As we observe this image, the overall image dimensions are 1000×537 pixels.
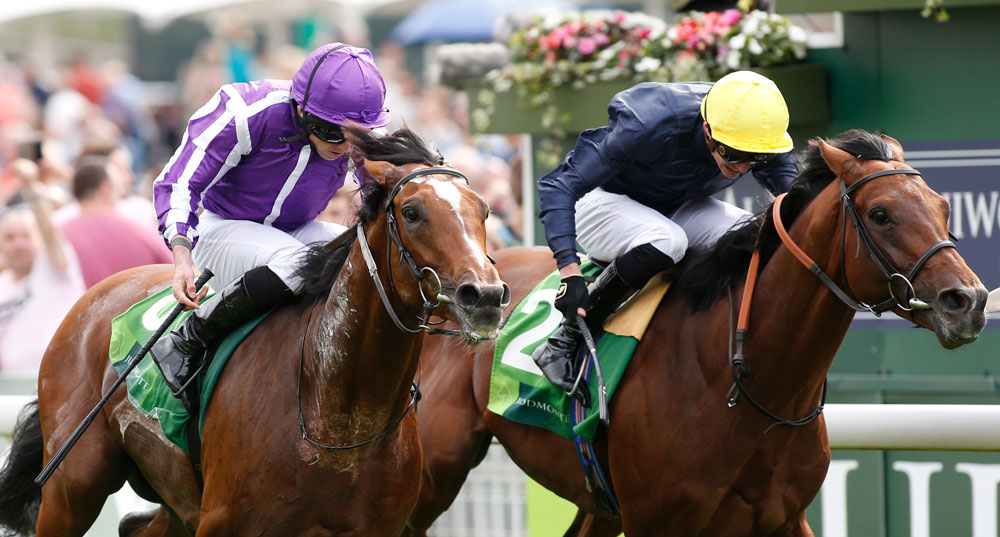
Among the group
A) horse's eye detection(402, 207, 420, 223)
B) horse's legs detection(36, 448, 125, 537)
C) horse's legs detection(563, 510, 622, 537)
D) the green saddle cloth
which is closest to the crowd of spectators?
horse's eye detection(402, 207, 420, 223)

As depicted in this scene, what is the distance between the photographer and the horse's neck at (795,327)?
4.19 meters

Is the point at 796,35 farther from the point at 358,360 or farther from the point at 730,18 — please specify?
the point at 358,360

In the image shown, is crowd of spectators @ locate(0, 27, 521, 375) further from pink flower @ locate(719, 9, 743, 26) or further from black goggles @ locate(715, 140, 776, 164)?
pink flower @ locate(719, 9, 743, 26)

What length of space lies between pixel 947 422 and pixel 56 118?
13319mm

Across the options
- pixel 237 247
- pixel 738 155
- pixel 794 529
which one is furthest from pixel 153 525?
pixel 738 155

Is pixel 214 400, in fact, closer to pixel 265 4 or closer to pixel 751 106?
pixel 751 106

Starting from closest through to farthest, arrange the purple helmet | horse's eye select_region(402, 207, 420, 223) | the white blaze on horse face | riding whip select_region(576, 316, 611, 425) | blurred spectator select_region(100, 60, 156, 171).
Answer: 1. the white blaze on horse face
2. horse's eye select_region(402, 207, 420, 223)
3. the purple helmet
4. riding whip select_region(576, 316, 611, 425)
5. blurred spectator select_region(100, 60, 156, 171)

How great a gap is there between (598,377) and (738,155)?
0.92 metres

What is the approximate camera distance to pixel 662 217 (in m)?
4.84

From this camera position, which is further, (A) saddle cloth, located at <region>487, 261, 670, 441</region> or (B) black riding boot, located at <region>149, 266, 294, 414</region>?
(A) saddle cloth, located at <region>487, 261, 670, 441</region>

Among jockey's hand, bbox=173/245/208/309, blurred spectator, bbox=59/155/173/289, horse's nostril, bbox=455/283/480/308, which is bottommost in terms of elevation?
blurred spectator, bbox=59/155/173/289

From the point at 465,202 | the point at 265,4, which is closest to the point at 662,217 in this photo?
the point at 465,202

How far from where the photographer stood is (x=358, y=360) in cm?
404

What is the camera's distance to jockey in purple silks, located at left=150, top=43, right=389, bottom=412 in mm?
4254
